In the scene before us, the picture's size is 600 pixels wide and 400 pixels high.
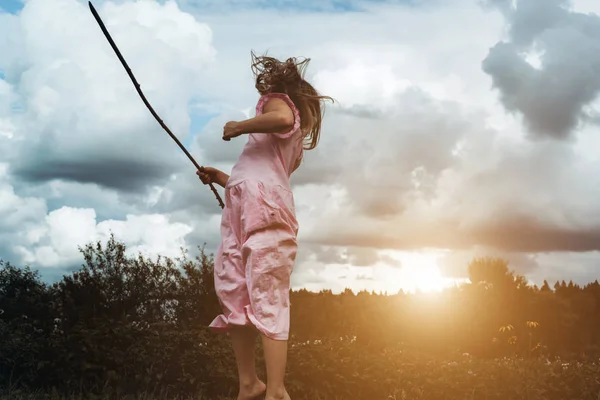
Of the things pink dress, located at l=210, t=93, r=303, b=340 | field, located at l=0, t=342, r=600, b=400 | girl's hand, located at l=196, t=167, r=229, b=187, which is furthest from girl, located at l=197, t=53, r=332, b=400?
field, located at l=0, t=342, r=600, b=400

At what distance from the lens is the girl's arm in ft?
11.8

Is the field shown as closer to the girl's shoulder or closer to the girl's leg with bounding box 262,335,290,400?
the girl's leg with bounding box 262,335,290,400

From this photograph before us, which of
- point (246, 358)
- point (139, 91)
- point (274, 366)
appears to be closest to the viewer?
point (274, 366)

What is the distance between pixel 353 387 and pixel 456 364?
144 centimetres

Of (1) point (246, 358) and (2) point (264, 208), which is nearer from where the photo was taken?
(2) point (264, 208)

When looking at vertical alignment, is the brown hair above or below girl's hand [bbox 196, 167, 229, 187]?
above

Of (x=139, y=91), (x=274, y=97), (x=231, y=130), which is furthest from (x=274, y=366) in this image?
(x=139, y=91)

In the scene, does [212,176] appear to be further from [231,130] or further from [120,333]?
[120,333]

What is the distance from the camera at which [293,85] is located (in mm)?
4047

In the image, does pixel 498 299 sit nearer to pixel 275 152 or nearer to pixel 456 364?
pixel 456 364

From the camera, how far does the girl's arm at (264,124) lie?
3.60 metres

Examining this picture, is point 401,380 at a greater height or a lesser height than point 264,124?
lesser

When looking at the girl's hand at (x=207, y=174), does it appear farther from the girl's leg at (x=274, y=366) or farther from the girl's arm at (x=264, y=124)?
the girl's leg at (x=274, y=366)

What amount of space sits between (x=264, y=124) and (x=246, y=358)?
132cm
